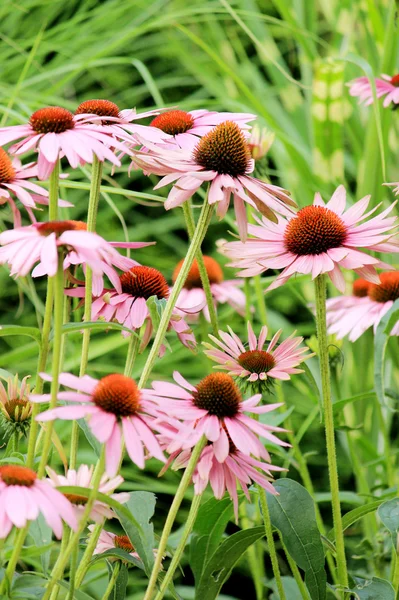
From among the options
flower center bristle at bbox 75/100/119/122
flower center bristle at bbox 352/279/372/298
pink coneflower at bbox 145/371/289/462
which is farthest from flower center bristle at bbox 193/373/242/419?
flower center bristle at bbox 352/279/372/298

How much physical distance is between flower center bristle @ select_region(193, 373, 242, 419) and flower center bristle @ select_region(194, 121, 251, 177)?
5.4 inches

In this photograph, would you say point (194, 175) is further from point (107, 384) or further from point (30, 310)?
point (30, 310)

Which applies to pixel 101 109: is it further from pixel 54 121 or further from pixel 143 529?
pixel 143 529

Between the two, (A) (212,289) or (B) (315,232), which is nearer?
(B) (315,232)

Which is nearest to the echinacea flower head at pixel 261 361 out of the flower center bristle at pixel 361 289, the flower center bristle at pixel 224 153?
the flower center bristle at pixel 224 153

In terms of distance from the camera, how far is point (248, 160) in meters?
0.54

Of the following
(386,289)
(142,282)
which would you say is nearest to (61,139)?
(142,282)

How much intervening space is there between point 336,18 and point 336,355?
977mm

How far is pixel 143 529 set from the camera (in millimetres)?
486

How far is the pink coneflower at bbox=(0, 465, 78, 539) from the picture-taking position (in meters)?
0.37

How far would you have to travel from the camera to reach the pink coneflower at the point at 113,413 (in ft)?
1.29

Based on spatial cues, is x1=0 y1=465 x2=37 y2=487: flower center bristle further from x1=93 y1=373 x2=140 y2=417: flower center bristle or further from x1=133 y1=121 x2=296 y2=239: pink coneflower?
x1=133 y1=121 x2=296 y2=239: pink coneflower

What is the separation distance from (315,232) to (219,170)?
8 centimetres

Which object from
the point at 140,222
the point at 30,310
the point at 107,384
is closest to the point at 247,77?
the point at 140,222
